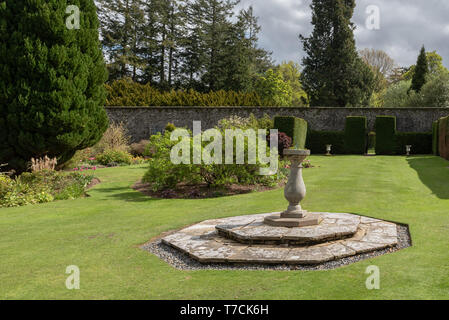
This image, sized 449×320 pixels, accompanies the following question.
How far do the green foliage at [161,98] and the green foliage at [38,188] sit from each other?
1619cm

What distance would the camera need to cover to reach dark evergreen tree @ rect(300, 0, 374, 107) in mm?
34000

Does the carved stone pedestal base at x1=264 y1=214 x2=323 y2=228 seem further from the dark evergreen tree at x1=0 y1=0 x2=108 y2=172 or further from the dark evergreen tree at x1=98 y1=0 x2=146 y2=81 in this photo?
the dark evergreen tree at x1=98 y1=0 x2=146 y2=81

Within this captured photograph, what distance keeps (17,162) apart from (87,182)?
2391mm

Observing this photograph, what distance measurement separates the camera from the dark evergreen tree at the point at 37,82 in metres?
11.0

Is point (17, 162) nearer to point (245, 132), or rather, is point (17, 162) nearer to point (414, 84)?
point (245, 132)

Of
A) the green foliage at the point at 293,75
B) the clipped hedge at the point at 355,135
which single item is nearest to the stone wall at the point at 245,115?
the clipped hedge at the point at 355,135

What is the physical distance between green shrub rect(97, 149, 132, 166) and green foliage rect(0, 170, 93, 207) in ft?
20.0

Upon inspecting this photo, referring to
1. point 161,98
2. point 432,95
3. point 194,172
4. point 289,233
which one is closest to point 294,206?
point 289,233

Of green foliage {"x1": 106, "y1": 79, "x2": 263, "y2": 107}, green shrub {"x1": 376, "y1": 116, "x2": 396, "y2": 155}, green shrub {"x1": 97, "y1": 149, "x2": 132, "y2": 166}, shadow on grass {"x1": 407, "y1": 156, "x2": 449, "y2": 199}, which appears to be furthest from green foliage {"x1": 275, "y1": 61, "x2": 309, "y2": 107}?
shadow on grass {"x1": 407, "y1": 156, "x2": 449, "y2": 199}

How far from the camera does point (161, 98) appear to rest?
2694 cm

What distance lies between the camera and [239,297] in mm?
3340

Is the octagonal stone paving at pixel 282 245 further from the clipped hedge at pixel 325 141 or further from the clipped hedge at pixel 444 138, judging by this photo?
the clipped hedge at pixel 325 141

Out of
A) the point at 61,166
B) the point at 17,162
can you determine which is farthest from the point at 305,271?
the point at 61,166

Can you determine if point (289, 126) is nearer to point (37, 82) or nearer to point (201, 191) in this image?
point (201, 191)
